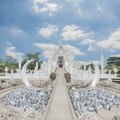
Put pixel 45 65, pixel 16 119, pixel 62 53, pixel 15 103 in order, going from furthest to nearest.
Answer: pixel 62 53, pixel 45 65, pixel 15 103, pixel 16 119

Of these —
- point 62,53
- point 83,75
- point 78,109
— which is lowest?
point 78,109

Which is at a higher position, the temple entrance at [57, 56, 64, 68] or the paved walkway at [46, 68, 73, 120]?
the temple entrance at [57, 56, 64, 68]

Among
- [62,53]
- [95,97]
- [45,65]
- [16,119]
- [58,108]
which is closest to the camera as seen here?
[16,119]

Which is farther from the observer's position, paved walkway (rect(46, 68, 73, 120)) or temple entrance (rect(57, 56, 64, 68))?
temple entrance (rect(57, 56, 64, 68))

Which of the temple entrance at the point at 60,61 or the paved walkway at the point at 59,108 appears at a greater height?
the temple entrance at the point at 60,61

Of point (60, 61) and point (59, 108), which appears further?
point (60, 61)

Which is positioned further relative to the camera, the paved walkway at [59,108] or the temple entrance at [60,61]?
the temple entrance at [60,61]

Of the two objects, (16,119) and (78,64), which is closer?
(16,119)

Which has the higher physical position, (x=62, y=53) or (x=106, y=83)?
(x=62, y=53)

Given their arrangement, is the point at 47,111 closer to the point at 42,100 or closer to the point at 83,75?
the point at 42,100

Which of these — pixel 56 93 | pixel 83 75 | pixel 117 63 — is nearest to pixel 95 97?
pixel 56 93

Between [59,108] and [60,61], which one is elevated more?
[60,61]

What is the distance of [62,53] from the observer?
5862 cm

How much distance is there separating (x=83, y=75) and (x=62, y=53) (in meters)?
22.4
